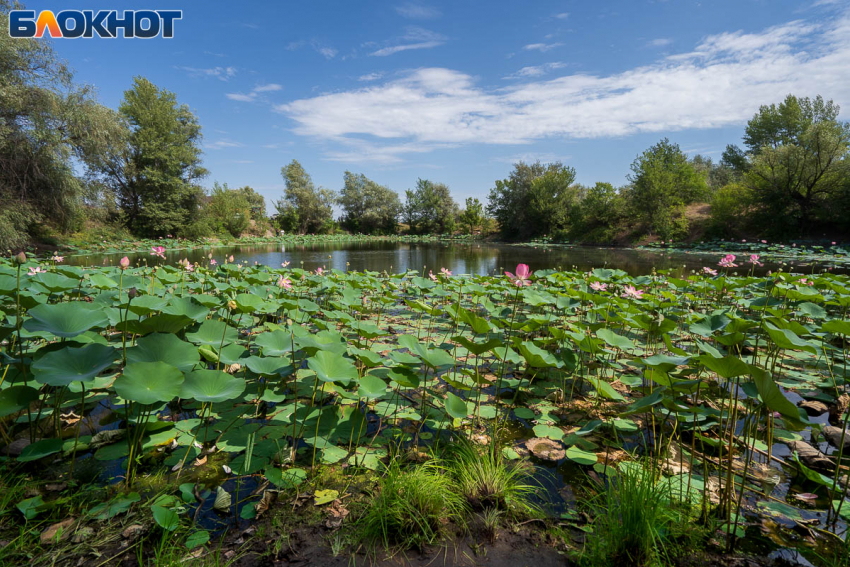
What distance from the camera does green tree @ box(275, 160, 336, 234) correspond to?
42.7 metres

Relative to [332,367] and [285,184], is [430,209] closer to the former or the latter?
[285,184]

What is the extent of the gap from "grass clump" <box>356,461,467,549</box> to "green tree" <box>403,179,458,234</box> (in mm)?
48161

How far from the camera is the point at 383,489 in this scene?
1.54 m

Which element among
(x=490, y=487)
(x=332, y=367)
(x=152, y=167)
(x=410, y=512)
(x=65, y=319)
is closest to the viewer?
(x=410, y=512)

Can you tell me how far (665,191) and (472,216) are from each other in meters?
23.7

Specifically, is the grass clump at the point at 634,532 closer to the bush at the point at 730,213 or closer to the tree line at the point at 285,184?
the tree line at the point at 285,184

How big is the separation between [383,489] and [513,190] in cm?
3916

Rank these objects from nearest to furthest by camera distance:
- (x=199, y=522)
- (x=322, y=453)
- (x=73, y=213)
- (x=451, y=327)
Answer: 1. (x=199, y=522)
2. (x=322, y=453)
3. (x=451, y=327)
4. (x=73, y=213)

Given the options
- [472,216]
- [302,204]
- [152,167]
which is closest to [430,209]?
[472,216]

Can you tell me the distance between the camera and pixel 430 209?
5038cm

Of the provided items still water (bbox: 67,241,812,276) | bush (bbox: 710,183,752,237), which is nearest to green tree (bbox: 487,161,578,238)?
bush (bbox: 710,183,752,237)

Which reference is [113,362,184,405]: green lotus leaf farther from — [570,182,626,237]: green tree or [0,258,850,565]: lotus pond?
[570,182,626,237]: green tree

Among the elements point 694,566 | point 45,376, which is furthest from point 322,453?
point 694,566

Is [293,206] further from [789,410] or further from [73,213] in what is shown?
[789,410]
